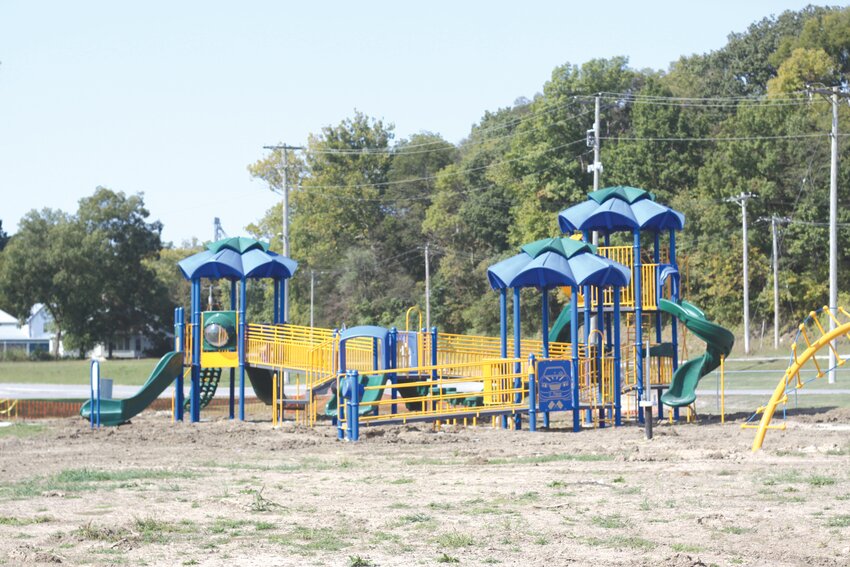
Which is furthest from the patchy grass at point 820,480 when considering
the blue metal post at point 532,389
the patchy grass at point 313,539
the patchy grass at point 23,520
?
the blue metal post at point 532,389

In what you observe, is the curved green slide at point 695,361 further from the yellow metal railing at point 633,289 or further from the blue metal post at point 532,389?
the blue metal post at point 532,389

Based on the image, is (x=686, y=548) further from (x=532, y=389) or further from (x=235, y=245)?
(x=235, y=245)

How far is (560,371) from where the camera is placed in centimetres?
2795

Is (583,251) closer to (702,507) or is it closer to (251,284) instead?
(702,507)

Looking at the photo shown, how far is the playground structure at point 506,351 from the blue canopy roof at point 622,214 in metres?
0.04

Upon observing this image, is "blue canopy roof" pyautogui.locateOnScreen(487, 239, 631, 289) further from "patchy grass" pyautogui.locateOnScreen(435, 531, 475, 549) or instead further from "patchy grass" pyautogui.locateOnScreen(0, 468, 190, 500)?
"patchy grass" pyautogui.locateOnScreen(435, 531, 475, 549)

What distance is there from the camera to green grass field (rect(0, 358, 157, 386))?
6950cm

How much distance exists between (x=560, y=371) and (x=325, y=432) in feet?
18.3

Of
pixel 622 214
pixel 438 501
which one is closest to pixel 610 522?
pixel 438 501

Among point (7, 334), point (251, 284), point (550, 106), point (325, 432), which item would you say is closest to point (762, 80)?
point (550, 106)

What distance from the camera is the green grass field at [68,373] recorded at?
69500 millimetres

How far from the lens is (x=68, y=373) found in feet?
252

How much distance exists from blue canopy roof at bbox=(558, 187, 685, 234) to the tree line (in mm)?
24689

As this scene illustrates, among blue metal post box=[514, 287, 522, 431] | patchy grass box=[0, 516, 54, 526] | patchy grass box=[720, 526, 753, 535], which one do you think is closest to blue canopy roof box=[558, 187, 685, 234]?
blue metal post box=[514, 287, 522, 431]
